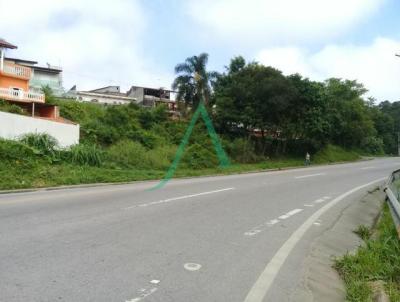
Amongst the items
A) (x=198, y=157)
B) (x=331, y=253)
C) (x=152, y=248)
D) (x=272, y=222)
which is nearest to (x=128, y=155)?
(x=198, y=157)

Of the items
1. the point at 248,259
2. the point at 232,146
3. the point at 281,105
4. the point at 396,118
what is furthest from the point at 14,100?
the point at 396,118

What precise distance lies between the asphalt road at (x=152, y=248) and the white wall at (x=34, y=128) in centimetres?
833

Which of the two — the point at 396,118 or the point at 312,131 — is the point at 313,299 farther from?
the point at 396,118

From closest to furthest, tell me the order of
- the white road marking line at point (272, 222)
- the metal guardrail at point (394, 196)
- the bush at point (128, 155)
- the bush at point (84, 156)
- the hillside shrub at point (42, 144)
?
the metal guardrail at point (394, 196) → the white road marking line at point (272, 222) → the hillside shrub at point (42, 144) → the bush at point (84, 156) → the bush at point (128, 155)

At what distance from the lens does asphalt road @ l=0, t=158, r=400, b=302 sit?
4859 millimetres

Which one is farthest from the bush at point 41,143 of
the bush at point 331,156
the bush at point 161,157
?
the bush at point 331,156

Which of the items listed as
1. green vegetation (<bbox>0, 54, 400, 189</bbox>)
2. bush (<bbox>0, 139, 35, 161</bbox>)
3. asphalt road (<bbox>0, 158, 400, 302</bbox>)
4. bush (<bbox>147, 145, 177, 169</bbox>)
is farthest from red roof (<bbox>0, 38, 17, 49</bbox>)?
asphalt road (<bbox>0, 158, 400, 302</bbox>)

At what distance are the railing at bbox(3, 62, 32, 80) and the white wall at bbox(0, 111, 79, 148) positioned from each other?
10239 mm

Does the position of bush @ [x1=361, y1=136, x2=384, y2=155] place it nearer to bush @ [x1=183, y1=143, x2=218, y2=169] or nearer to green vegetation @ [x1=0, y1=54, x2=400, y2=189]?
green vegetation @ [x1=0, y1=54, x2=400, y2=189]

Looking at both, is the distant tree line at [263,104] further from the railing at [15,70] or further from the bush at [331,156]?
the railing at [15,70]

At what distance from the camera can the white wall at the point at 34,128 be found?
765 inches

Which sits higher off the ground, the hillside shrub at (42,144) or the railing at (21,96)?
the railing at (21,96)

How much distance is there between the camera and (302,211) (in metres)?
11.3

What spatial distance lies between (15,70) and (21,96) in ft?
11.9
